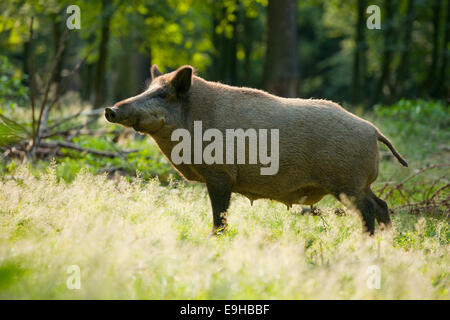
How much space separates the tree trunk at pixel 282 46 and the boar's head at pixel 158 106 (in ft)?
21.6

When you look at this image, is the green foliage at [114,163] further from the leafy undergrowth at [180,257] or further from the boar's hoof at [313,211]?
the leafy undergrowth at [180,257]

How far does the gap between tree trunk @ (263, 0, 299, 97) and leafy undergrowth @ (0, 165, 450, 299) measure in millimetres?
6677

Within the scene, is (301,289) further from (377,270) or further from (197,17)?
(197,17)

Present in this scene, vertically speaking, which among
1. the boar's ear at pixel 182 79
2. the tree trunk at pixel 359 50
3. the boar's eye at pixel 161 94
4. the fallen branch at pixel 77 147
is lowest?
the fallen branch at pixel 77 147

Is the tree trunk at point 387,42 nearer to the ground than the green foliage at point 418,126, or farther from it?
farther from it

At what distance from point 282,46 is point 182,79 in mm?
6895

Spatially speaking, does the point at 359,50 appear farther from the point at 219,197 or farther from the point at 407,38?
the point at 219,197

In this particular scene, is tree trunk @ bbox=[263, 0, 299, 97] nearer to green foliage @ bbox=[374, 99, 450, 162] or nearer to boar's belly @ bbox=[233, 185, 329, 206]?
green foliage @ bbox=[374, 99, 450, 162]

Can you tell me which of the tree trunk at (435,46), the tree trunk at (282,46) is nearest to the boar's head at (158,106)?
the tree trunk at (282,46)

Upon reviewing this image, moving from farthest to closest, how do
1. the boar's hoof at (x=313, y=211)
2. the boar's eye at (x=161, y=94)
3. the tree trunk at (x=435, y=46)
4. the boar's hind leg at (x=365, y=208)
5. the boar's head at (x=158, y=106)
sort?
1. the tree trunk at (x=435, y=46)
2. the boar's hoof at (x=313, y=211)
3. the boar's hind leg at (x=365, y=208)
4. the boar's eye at (x=161, y=94)
5. the boar's head at (x=158, y=106)

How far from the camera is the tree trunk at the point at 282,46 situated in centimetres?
1136

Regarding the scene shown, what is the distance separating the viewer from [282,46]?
11.4 m

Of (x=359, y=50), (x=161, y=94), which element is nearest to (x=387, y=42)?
(x=359, y=50)

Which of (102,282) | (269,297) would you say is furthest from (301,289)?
(102,282)
